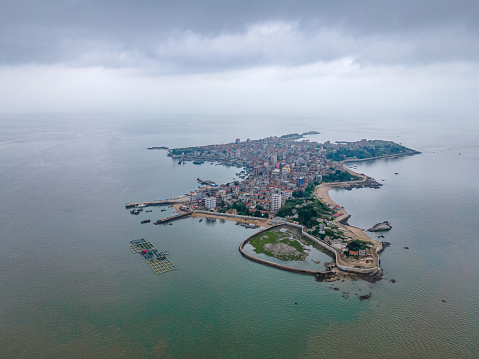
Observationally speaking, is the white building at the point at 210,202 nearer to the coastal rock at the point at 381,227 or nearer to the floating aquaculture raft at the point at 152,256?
the floating aquaculture raft at the point at 152,256

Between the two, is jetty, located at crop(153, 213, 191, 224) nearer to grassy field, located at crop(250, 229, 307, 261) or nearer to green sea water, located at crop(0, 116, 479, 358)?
green sea water, located at crop(0, 116, 479, 358)

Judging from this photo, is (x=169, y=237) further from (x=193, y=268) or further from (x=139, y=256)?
(x=193, y=268)

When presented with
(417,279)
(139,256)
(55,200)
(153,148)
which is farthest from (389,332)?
(153,148)

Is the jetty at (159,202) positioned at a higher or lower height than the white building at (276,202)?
lower

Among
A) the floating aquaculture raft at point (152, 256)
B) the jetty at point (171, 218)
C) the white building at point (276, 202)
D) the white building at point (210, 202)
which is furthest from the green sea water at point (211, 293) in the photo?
the white building at point (276, 202)

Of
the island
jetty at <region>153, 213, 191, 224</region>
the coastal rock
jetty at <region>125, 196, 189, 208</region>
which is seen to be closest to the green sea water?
the coastal rock
